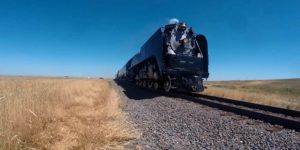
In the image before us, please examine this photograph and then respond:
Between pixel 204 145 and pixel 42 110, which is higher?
pixel 42 110

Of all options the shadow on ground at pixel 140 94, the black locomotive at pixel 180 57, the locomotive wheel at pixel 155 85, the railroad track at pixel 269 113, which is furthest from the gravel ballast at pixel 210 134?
the locomotive wheel at pixel 155 85

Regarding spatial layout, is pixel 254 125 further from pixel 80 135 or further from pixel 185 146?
pixel 80 135

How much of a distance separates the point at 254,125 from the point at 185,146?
7.89ft

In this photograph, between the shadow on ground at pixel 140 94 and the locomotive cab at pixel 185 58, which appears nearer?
the locomotive cab at pixel 185 58

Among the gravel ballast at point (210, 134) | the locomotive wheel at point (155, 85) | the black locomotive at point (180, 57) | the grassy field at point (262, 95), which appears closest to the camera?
the gravel ballast at point (210, 134)

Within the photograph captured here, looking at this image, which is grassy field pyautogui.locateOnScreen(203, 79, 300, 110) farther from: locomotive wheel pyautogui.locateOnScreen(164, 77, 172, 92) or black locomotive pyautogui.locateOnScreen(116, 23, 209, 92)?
locomotive wheel pyautogui.locateOnScreen(164, 77, 172, 92)

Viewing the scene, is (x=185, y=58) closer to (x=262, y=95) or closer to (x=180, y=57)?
(x=180, y=57)

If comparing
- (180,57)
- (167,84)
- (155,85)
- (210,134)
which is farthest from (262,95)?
(210,134)

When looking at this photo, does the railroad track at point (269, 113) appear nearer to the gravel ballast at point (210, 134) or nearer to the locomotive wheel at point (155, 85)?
the gravel ballast at point (210, 134)

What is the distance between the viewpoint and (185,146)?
14.1 ft

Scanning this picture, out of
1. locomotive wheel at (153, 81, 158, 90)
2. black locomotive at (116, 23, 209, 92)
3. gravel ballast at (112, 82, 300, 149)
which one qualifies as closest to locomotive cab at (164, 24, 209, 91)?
black locomotive at (116, 23, 209, 92)

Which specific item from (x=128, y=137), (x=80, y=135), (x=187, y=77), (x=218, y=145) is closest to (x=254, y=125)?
(x=218, y=145)

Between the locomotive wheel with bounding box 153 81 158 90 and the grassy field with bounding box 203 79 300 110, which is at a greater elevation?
the locomotive wheel with bounding box 153 81 158 90

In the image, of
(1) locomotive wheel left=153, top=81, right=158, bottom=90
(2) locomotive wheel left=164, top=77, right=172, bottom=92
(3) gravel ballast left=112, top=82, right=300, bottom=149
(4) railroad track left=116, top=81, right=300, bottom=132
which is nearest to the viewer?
(3) gravel ballast left=112, top=82, right=300, bottom=149
